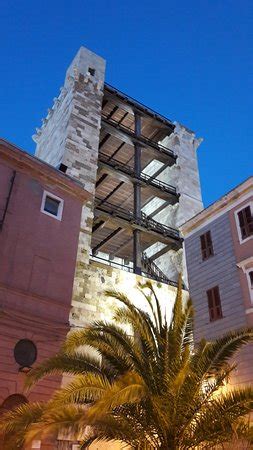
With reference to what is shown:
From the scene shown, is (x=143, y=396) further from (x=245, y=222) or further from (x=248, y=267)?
(x=245, y=222)

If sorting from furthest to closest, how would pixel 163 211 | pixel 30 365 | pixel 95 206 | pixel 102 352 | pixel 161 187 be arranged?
pixel 163 211
pixel 161 187
pixel 95 206
pixel 30 365
pixel 102 352

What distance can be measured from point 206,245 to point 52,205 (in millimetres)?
7166

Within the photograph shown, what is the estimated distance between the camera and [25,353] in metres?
13.1

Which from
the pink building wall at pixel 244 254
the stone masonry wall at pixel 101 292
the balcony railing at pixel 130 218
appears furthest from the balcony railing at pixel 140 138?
the pink building wall at pixel 244 254

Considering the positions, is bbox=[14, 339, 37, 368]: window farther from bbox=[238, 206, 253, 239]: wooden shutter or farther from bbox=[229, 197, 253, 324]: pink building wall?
bbox=[238, 206, 253, 239]: wooden shutter

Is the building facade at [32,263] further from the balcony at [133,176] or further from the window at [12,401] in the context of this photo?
the balcony at [133,176]

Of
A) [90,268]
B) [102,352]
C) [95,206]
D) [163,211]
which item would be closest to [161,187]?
[163,211]

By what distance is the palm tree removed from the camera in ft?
24.0

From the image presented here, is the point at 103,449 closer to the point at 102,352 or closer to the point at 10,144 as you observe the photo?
the point at 102,352

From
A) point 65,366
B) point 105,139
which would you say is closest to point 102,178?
point 105,139

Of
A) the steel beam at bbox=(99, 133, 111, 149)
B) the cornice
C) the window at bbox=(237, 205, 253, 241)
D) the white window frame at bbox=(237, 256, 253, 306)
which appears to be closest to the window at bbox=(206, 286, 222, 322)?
the white window frame at bbox=(237, 256, 253, 306)

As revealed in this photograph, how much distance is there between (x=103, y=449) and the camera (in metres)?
15.3

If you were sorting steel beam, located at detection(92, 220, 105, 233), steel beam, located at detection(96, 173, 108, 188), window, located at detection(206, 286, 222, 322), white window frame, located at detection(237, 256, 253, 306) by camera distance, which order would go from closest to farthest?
white window frame, located at detection(237, 256, 253, 306) < window, located at detection(206, 286, 222, 322) < steel beam, located at detection(92, 220, 105, 233) < steel beam, located at detection(96, 173, 108, 188)

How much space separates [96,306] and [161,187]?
1261 cm
